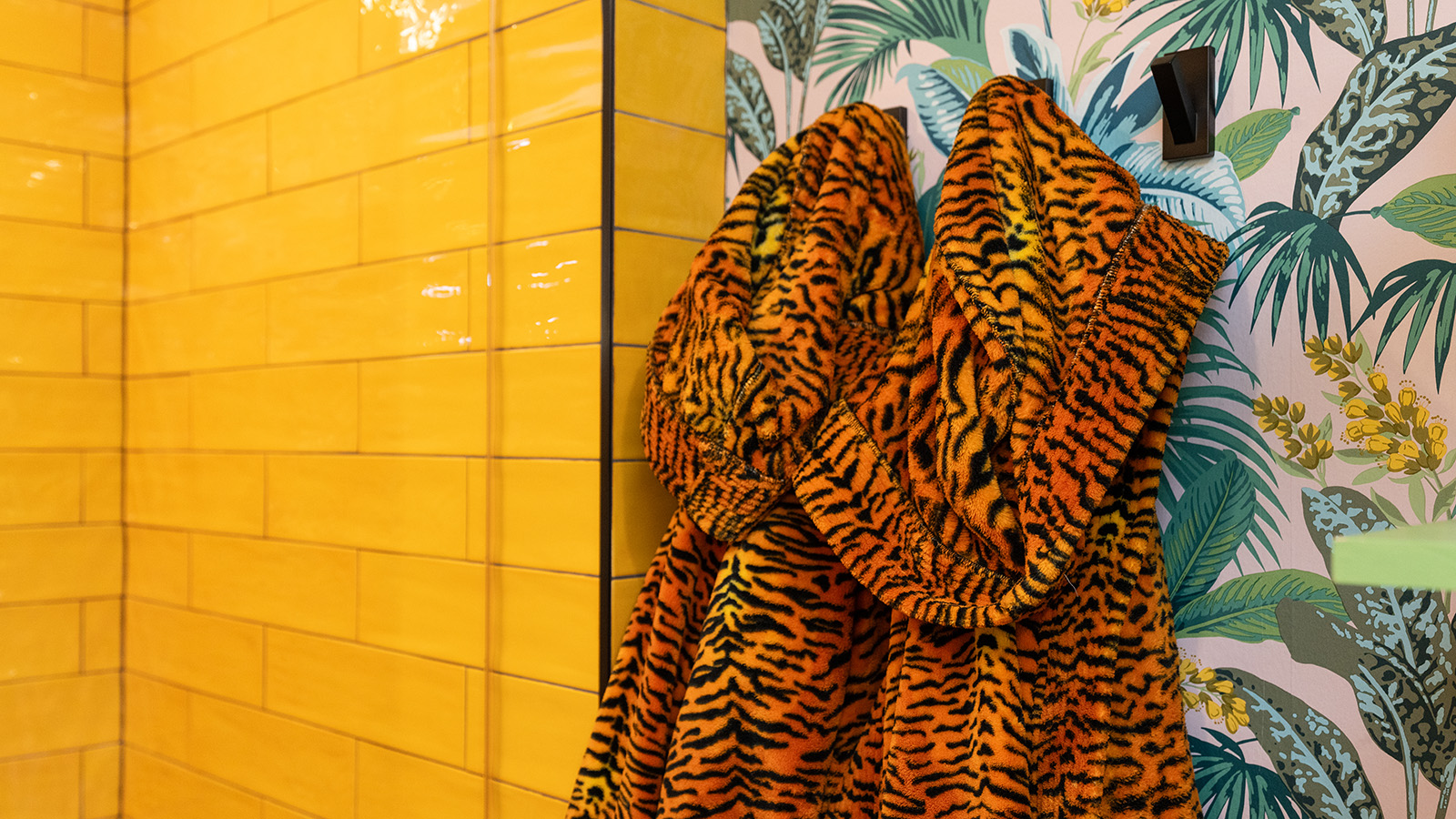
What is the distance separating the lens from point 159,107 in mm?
1466

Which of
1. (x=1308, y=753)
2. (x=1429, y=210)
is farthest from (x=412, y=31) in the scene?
(x=1308, y=753)

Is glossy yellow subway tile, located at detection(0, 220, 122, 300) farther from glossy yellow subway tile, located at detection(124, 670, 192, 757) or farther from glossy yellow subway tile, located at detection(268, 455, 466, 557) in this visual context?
glossy yellow subway tile, located at detection(124, 670, 192, 757)

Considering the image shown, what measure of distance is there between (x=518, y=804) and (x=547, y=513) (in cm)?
30

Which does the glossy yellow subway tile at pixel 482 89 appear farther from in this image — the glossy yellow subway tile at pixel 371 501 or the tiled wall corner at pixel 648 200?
the glossy yellow subway tile at pixel 371 501

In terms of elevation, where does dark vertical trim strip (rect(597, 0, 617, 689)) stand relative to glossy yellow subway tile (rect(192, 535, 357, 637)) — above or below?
above

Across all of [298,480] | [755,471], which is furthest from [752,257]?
[298,480]

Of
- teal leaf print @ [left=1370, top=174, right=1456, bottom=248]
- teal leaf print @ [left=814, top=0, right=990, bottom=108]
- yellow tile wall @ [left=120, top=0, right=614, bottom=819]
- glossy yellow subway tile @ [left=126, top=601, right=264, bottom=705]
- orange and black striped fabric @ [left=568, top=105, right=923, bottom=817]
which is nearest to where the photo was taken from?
teal leaf print @ [left=1370, top=174, right=1456, bottom=248]

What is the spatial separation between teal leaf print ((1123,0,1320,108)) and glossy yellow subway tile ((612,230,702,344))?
1.55 feet

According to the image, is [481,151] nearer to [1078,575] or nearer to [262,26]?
[262,26]

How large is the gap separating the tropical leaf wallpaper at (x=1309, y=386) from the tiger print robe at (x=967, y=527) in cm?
6

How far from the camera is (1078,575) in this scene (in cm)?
76

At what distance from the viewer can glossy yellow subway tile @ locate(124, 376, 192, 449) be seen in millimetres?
1477

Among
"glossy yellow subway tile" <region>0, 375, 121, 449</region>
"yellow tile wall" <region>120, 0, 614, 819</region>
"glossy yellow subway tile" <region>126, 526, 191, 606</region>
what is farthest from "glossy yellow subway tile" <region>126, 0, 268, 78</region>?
"glossy yellow subway tile" <region>126, 526, 191, 606</region>

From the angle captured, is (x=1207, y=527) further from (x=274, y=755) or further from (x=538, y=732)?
(x=274, y=755)
